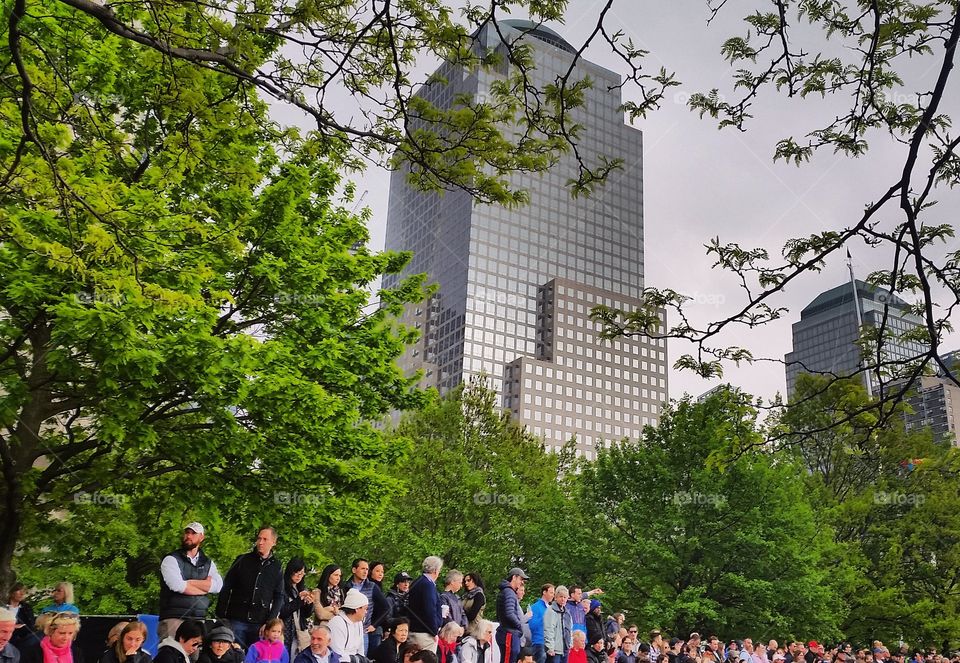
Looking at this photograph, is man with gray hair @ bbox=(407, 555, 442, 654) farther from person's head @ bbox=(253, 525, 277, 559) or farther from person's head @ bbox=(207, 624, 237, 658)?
person's head @ bbox=(207, 624, 237, 658)

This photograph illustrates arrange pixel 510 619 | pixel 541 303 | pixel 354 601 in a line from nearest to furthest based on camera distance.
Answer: pixel 354 601 → pixel 510 619 → pixel 541 303

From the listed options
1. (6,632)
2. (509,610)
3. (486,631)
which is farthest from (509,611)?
(6,632)

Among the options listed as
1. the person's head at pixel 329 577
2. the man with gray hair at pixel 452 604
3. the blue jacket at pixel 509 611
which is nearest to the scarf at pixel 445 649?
the man with gray hair at pixel 452 604

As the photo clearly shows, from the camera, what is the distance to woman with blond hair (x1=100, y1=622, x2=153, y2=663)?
638cm

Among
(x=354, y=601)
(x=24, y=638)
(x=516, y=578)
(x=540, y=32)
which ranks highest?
(x=540, y=32)

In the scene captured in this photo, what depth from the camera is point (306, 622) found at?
10.5m

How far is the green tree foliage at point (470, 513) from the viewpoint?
2719 cm

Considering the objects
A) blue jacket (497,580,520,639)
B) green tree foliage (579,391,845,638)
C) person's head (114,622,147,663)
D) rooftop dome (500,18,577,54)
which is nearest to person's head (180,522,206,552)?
person's head (114,622,147,663)

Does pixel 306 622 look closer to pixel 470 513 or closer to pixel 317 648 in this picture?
pixel 317 648

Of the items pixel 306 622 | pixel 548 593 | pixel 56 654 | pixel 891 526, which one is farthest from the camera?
pixel 891 526

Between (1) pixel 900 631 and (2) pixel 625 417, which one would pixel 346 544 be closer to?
(1) pixel 900 631

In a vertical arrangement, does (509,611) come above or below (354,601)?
below

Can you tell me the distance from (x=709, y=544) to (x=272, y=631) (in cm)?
1935

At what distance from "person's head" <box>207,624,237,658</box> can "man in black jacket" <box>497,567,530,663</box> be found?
208 inches
